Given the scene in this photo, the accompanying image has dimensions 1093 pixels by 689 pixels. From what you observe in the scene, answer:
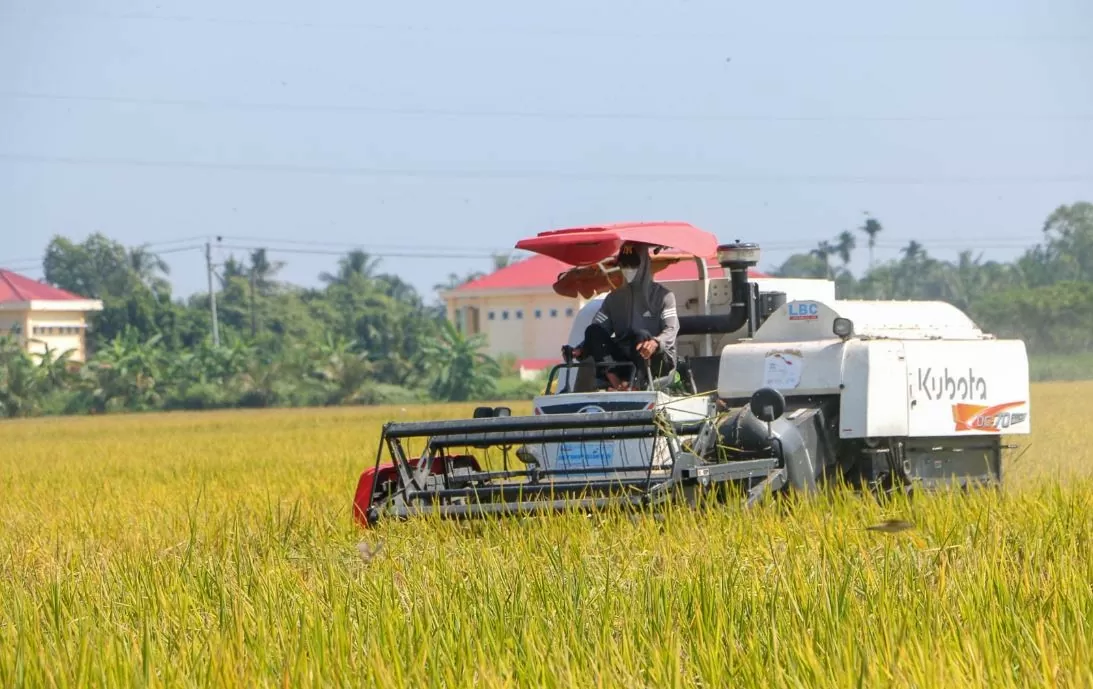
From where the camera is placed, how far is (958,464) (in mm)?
10516

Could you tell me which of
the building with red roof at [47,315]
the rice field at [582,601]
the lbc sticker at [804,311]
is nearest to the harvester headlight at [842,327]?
the lbc sticker at [804,311]

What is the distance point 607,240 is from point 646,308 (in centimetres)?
74

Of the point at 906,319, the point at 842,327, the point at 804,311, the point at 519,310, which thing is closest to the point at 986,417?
the point at 906,319

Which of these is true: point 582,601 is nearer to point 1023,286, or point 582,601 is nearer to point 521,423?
point 521,423

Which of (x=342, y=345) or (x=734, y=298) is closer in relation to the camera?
(x=734, y=298)

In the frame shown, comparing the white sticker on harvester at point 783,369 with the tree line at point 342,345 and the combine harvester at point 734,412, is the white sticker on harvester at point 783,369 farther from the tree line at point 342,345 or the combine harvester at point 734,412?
the tree line at point 342,345

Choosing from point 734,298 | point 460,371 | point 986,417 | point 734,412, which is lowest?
point 460,371

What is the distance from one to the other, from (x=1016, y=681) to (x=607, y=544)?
131 inches

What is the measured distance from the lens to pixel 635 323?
33.1 ft

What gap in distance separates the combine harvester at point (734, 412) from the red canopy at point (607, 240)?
14 millimetres

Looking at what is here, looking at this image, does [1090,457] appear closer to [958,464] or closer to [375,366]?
[958,464]

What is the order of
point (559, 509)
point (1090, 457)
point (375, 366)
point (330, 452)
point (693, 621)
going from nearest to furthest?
point (693, 621)
point (559, 509)
point (1090, 457)
point (330, 452)
point (375, 366)

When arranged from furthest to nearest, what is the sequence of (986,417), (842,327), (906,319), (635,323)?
(906,319), (986,417), (635,323), (842,327)

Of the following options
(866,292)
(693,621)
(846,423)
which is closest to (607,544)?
(693,621)
